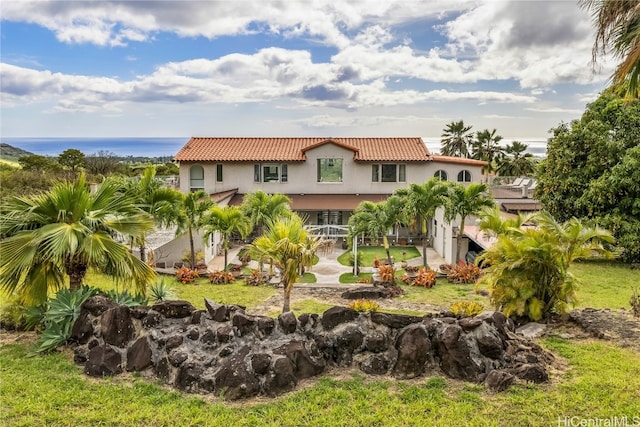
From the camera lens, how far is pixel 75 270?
9.34m

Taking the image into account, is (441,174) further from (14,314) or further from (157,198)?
(14,314)

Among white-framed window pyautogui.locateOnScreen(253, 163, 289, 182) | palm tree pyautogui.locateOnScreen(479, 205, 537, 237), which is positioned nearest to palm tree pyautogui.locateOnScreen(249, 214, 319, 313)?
palm tree pyautogui.locateOnScreen(479, 205, 537, 237)

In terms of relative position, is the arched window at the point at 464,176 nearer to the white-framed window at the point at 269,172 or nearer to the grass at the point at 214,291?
the white-framed window at the point at 269,172

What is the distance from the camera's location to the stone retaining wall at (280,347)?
7.20 metres

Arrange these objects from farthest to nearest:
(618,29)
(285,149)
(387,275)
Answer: (285,149), (387,275), (618,29)

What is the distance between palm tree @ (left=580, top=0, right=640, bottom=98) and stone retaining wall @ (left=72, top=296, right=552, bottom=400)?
545 centimetres

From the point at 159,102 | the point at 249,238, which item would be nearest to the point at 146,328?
the point at 249,238

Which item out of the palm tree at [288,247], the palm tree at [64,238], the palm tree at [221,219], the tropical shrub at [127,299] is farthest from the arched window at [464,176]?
the tropical shrub at [127,299]

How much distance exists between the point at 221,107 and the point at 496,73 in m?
19.8

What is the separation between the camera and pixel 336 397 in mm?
6844

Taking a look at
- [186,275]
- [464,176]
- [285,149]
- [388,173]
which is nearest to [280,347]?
[186,275]

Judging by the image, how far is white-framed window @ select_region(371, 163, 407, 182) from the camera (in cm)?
3275

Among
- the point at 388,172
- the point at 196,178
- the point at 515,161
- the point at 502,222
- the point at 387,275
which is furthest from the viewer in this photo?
the point at 515,161

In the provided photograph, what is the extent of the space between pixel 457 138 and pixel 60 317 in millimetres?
58389
